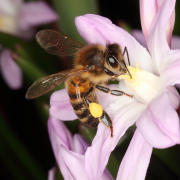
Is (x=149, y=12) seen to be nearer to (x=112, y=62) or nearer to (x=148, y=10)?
(x=148, y=10)

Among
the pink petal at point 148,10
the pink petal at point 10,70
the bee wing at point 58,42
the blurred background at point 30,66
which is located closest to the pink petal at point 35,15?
the blurred background at point 30,66

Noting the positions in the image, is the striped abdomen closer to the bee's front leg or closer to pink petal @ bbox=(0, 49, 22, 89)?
the bee's front leg

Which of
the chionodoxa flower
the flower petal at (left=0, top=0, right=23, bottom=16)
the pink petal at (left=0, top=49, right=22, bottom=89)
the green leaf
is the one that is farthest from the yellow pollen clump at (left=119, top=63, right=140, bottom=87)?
the flower petal at (left=0, top=0, right=23, bottom=16)

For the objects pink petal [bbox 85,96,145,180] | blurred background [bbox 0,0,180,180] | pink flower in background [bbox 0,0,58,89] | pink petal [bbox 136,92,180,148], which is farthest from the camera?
pink flower in background [bbox 0,0,58,89]

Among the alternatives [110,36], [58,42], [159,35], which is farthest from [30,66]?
[159,35]

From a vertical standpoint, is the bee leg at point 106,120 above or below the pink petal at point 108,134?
above

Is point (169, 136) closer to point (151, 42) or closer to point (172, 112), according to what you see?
point (172, 112)

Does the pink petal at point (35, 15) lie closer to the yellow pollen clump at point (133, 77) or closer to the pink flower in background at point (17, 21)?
the pink flower in background at point (17, 21)
